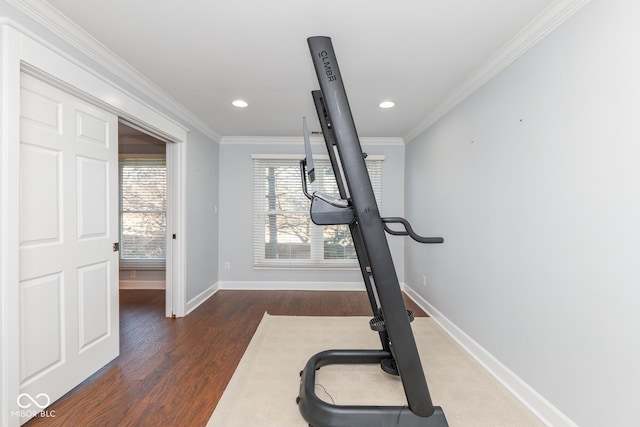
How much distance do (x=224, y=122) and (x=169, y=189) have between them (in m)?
1.05

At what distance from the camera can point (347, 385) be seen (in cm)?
197

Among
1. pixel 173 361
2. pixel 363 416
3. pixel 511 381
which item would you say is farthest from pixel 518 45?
pixel 173 361

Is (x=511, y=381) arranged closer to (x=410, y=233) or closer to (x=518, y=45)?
(x=410, y=233)

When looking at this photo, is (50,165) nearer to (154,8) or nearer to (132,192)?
(154,8)

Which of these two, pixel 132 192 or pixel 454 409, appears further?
pixel 132 192

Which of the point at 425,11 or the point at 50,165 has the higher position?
the point at 425,11

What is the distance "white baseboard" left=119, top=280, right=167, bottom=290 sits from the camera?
4.54m

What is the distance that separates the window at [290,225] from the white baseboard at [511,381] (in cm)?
187

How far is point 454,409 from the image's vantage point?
174 centimetres

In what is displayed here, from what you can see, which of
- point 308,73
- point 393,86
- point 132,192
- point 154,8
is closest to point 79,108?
point 154,8

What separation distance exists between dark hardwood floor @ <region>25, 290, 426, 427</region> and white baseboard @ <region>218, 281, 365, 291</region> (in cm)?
38

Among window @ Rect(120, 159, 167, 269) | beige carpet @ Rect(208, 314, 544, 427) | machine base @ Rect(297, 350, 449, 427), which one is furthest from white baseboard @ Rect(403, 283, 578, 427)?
window @ Rect(120, 159, 167, 269)

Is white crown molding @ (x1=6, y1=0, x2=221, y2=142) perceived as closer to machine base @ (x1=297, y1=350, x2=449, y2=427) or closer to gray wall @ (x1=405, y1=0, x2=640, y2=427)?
machine base @ (x1=297, y1=350, x2=449, y2=427)

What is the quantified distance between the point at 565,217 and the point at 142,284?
5.08m
